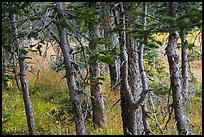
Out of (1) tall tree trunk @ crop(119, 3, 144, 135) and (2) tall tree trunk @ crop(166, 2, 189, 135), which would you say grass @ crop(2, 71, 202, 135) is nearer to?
(1) tall tree trunk @ crop(119, 3, 144, 135)

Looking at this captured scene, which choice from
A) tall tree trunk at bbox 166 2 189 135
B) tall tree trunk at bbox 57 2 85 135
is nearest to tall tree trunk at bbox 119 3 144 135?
tall tree trunk at bbox 166 2 189 135

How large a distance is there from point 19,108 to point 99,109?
415cm

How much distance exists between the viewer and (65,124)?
459 inches

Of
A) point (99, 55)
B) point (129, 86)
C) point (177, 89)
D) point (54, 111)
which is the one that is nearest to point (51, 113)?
point (54, 111)

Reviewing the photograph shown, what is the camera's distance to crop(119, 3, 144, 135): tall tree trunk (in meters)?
6.95

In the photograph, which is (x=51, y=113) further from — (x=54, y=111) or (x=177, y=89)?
(x=177, y=89)

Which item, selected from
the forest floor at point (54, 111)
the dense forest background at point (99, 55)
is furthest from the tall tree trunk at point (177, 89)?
the forest floor at point (54, 111)

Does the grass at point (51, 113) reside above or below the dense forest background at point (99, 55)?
below

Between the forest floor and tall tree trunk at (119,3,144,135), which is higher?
tall tree trunk at (119,3,144,135)

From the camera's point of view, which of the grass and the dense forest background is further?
the grass

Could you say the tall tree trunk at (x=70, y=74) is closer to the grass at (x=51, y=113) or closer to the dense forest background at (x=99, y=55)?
the dense forest background at (x=99, y=55)

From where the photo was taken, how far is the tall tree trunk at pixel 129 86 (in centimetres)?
695

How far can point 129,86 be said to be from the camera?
7.52 metres

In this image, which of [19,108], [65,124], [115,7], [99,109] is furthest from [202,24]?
[19,108]
